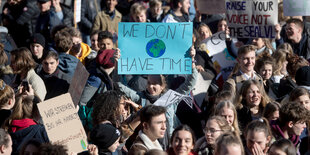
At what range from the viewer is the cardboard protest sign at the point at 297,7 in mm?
10703

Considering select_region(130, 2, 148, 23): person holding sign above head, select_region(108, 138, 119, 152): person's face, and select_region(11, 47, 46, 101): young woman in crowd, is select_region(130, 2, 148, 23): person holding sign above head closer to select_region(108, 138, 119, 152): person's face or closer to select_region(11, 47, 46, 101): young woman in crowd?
select_region(11, 47, 46, 101): young woman in crowd

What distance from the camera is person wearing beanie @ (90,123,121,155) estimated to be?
264 inches

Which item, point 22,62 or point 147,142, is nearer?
point 147,142

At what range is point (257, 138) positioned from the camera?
23.3 ft

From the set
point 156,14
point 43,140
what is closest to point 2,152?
point 43,140

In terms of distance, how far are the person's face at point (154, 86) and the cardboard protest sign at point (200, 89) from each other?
0.68 m

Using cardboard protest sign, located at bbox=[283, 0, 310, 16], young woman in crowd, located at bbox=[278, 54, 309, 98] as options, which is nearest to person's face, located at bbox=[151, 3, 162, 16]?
cardboard protest sign, located at bbox=[283, 0, 310, 16]

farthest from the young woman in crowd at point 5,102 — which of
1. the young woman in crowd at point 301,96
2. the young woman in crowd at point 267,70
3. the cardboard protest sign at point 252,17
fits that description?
the cardboard protest sign at point 252,17

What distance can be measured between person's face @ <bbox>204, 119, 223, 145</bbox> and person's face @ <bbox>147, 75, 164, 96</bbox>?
1723 millimetres

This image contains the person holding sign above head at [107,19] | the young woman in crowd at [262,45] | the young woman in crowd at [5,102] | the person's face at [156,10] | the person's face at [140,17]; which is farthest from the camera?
the person's face at [156,10]

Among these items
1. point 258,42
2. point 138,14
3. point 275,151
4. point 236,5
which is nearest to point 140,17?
point 138,14

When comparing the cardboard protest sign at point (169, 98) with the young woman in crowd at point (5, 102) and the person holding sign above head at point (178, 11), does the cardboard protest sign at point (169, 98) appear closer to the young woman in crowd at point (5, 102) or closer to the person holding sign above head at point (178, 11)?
the young woman in crowd at point (5, 102)

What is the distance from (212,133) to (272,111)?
126cm

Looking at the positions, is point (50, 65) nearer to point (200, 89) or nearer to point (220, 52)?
point (200, 89)
